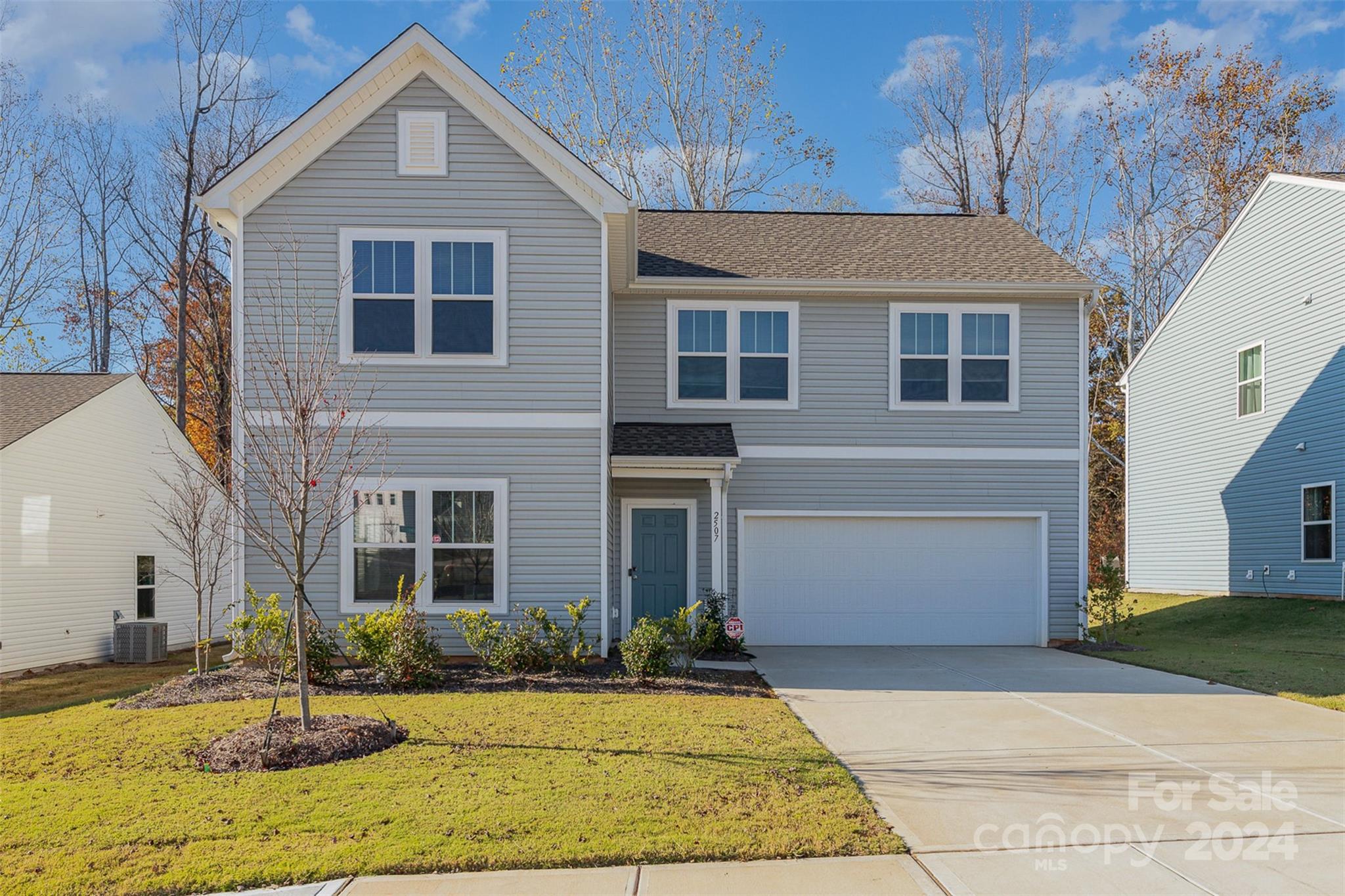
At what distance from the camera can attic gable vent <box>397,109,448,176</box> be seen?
12180 mm

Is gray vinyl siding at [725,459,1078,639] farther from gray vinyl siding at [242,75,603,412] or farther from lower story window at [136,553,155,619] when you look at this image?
lower story window at [136,553,155,619]

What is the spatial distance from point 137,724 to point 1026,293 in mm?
12939

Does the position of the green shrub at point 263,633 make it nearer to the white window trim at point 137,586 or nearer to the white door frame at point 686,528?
the white door frame at point 686,528

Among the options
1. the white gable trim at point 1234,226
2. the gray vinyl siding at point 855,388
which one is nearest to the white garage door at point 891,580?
the gray vinyl siding at point 855,388

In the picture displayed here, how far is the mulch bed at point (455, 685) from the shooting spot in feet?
33.2

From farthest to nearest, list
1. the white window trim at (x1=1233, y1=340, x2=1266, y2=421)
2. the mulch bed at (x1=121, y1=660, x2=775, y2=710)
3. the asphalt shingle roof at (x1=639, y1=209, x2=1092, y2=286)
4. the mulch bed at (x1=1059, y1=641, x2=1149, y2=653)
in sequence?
1. the white window trim at (x1=1233, y1=340, x2=1266, y2=421)
2. the asphalt shingle roof at (x1=639, y1=209, x2=1092, y2=286)
3. the mulch bed at (x1=1059, y1=641, x2=1149, y2=653)
4. the mulch bed at (x1=121, y1=660, x2=775, y2=710)

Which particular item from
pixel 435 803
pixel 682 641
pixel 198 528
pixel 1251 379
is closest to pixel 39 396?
pixel 198 528

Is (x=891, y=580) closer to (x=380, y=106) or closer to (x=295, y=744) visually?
(x=295, y=744)

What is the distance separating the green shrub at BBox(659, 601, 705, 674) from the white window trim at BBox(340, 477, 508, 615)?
2220 mm

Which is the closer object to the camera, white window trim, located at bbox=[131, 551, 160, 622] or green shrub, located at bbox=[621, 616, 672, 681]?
green shrub, located at bbox=[621, 616, 672, 681]

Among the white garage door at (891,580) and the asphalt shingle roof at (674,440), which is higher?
the asphalt shingle roof at (674,440)

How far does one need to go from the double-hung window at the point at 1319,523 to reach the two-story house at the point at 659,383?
557cm

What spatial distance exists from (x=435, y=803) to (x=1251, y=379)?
18869 millimetres

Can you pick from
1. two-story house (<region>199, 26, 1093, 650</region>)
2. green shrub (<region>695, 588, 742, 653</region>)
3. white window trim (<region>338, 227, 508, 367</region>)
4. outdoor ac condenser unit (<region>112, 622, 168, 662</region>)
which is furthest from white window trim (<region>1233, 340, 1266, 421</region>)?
outdoor ac condenser unit (<region>112, 622, 168, 662</region>)
